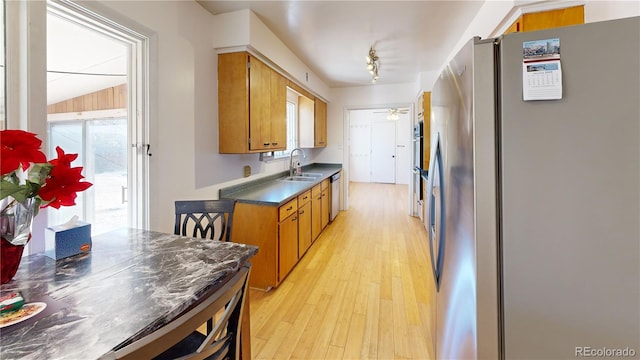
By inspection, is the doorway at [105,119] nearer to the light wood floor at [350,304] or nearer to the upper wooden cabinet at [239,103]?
the upper wooden cabinet at [239,103]

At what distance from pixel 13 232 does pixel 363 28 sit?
3.04 meters

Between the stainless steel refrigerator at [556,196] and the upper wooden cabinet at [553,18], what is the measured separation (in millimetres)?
1120

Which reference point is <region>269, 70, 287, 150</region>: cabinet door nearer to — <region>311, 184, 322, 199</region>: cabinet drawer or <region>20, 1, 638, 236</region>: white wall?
<region>20, 1, 638, 236</region>: white wall

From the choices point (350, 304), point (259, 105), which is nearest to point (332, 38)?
point (259, 105)

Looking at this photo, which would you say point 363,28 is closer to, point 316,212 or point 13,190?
point 316,212

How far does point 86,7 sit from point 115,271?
145 cm

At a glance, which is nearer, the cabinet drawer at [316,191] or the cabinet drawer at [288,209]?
the cabinet drawer at [288,209]

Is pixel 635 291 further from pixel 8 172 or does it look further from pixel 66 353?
pixel 8 172

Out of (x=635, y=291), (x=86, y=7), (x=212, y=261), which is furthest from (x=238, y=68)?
(x=635, y=291)

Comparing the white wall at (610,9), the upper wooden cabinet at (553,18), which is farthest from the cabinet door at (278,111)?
the white wall at (610,9)

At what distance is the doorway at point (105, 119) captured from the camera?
67.0 inches

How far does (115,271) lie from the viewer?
3.54ft

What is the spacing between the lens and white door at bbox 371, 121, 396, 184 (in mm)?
9859

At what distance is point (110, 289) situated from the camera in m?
0.94
